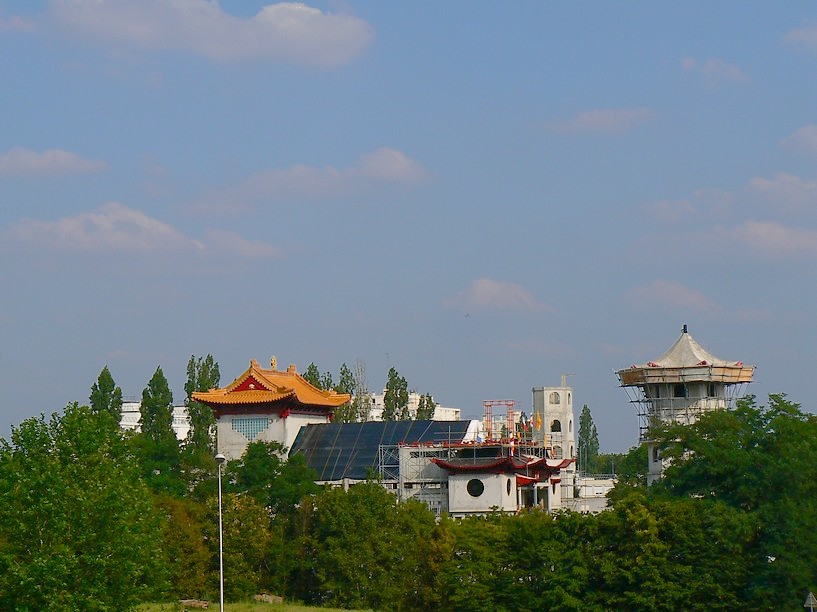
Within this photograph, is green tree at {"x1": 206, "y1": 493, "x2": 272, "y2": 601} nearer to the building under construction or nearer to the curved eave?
the building under construction

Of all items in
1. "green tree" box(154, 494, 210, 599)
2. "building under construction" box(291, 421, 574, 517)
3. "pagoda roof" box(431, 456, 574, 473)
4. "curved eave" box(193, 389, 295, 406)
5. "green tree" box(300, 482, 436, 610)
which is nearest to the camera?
"green tree" box(154, 494, 210, 599)

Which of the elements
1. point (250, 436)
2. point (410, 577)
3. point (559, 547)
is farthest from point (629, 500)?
point (250, 436)

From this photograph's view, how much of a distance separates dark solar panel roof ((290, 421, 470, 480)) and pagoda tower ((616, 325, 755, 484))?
944 cm

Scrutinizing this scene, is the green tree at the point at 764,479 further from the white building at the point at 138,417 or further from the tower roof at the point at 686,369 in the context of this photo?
the white building at the point at 138,417

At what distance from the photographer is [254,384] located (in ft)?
226

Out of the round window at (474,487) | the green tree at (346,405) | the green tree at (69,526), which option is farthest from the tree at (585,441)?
the green tree at (69,526)

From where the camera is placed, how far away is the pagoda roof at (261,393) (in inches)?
2665

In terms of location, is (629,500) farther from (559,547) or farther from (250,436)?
(250,436)

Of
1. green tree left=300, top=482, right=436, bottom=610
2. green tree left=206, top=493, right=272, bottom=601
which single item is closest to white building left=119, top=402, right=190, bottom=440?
green tree left=206, top=493, right=272, bottom=601

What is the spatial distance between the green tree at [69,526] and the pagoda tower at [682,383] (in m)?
32.2

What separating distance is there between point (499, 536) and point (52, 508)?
1721 centimetres

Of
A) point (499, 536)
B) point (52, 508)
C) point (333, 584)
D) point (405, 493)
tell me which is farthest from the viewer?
point (405, 493)

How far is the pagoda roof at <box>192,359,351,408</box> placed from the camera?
67688mm

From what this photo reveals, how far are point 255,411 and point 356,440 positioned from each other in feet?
18.8
